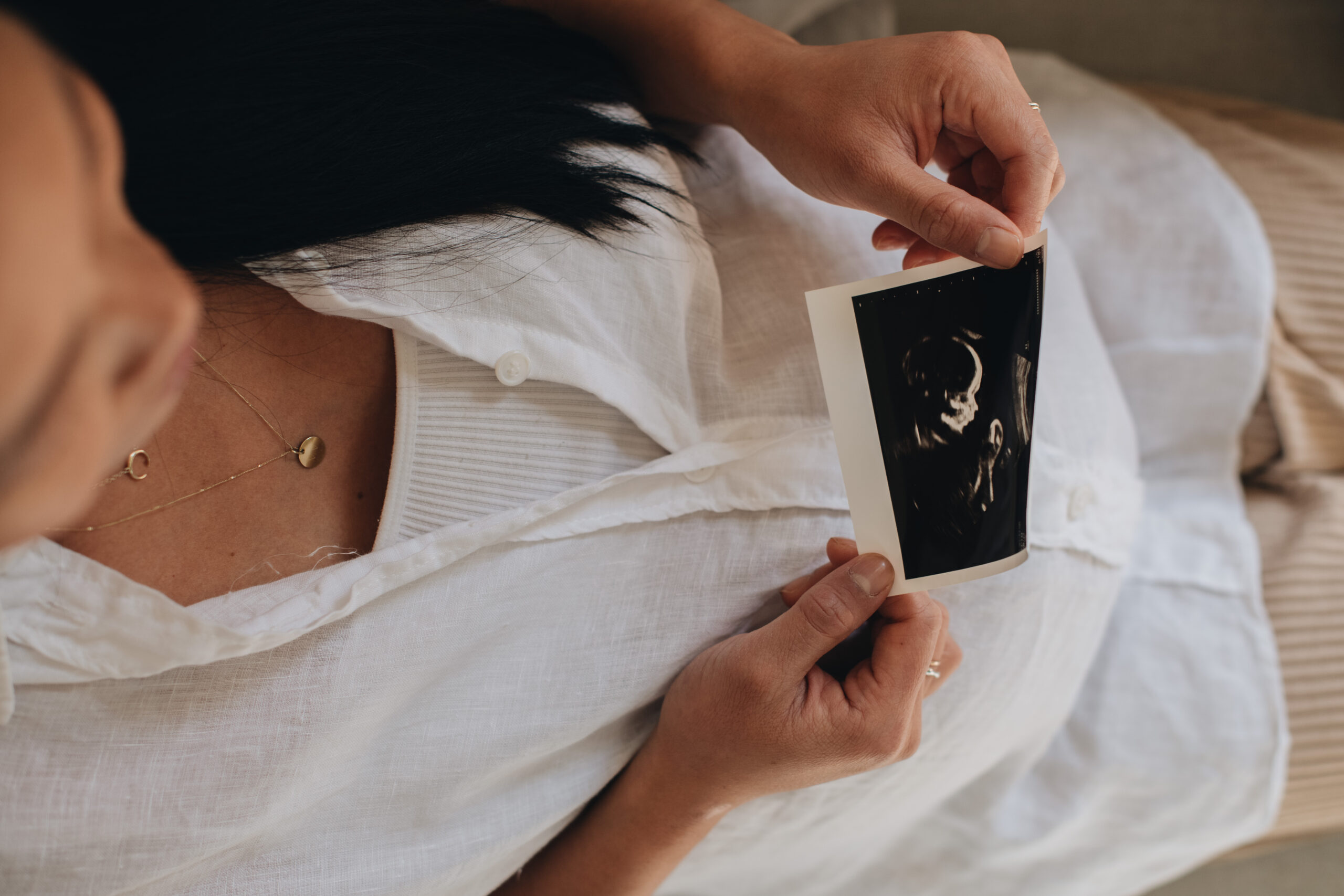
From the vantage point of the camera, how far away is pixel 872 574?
56cm

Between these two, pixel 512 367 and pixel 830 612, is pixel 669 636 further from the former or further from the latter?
pixel 512 367

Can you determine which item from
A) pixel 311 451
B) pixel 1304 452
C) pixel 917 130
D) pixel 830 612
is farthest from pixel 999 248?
pixel 1304 452

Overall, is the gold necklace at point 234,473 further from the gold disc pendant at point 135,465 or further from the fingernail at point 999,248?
the fingernail at point 999,248

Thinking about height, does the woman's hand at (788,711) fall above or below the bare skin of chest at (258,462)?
below

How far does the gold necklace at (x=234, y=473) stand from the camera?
0.54 metres

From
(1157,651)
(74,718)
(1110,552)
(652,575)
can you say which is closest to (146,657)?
(74,718)

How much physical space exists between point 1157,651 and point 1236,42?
117 centimetres

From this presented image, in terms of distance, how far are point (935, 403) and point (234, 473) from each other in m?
0.48

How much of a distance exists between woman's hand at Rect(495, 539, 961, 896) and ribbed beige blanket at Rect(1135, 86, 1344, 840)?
1.65 feet

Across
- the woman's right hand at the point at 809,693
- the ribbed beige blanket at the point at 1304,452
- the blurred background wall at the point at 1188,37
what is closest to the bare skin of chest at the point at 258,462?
the woman's right hand at the point at 809,693

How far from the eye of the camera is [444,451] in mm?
595

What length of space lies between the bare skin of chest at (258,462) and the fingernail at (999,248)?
0.43 m

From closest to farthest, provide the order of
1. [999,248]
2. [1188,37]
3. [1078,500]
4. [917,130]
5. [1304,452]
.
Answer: [999,248], [917,130], [1078,500], [1304,452], [1188,37]

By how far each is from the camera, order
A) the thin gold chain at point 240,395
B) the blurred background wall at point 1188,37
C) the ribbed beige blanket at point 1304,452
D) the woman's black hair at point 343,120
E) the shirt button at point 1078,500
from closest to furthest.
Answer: the woman's black hair at point 343,120 → the thin gold chain at point 240,395 → the shirt button at point 1078,500 → the ribbed beige blanket at point 1304,452 → the blurred background wall at point 1188,37
